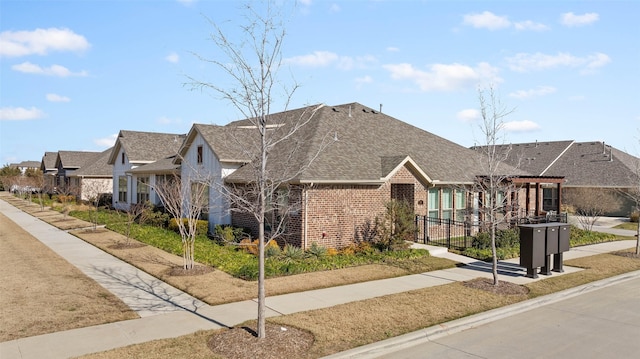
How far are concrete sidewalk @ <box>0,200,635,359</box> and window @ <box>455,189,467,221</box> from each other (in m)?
5.12

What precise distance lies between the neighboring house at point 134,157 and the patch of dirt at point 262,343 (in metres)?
24.8

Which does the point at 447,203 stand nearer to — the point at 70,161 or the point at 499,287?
the point at 499,287

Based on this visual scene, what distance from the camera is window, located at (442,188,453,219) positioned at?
2170 centimetres

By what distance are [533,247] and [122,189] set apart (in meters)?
30.6

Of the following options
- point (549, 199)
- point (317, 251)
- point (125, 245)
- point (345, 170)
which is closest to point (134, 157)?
point (125, 245)

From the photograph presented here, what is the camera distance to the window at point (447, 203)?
2170cm

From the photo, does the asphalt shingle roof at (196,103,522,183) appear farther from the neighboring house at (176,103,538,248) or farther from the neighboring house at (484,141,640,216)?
the neighboring house at (484,141,640,216)

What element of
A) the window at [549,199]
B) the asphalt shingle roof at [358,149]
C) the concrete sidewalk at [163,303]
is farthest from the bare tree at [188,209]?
the window at [549,199]

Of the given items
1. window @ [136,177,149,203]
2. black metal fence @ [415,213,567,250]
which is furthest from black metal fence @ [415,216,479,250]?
window @ [136,177,149,203]

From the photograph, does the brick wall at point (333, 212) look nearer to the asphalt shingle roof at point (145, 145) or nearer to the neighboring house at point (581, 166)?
the asphalt shingle roof at point (145, 145)

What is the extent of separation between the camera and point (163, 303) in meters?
10.4

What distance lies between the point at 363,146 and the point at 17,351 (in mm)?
16080

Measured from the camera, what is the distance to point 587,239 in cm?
2250

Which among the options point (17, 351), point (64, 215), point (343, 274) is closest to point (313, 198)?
point (343, 274)
